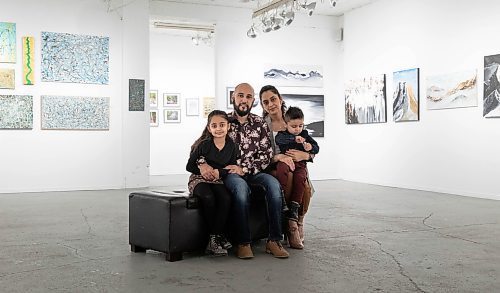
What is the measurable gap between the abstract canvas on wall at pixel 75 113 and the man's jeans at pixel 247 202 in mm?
6548

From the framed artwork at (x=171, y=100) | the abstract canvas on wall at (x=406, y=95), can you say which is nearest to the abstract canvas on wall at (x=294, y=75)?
the abstract canvas on wall at (x=406, y=95)

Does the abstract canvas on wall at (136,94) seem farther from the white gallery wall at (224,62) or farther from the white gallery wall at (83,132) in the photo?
the white gallery wall at (224,62)

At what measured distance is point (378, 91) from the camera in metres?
11.7

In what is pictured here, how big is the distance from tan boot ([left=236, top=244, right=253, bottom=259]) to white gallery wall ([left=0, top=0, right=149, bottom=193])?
677cm

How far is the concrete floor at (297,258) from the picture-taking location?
3529 mm

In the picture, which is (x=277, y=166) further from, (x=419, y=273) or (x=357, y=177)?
(x=357, y=177)

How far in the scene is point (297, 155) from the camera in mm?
4852

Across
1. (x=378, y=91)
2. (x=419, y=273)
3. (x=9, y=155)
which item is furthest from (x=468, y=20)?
(x=9, y=155)

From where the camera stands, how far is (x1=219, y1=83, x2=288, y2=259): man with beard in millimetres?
4320

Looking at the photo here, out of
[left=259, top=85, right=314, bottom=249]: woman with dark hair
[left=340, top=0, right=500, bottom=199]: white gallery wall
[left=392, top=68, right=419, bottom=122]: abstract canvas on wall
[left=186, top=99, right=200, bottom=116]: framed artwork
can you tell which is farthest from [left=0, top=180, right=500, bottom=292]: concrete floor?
[left=186, top=99, right=200, bottom=116]: framed artwork

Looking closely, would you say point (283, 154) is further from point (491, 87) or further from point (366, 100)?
point (366, 100)

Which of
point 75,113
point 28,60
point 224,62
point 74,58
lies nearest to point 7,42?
point 28,60

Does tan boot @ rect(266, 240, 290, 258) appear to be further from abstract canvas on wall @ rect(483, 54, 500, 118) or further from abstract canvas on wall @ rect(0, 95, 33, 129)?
abstract canvas on wall @ rect(0, 95, 33, 129)

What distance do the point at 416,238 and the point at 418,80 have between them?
590 cm
